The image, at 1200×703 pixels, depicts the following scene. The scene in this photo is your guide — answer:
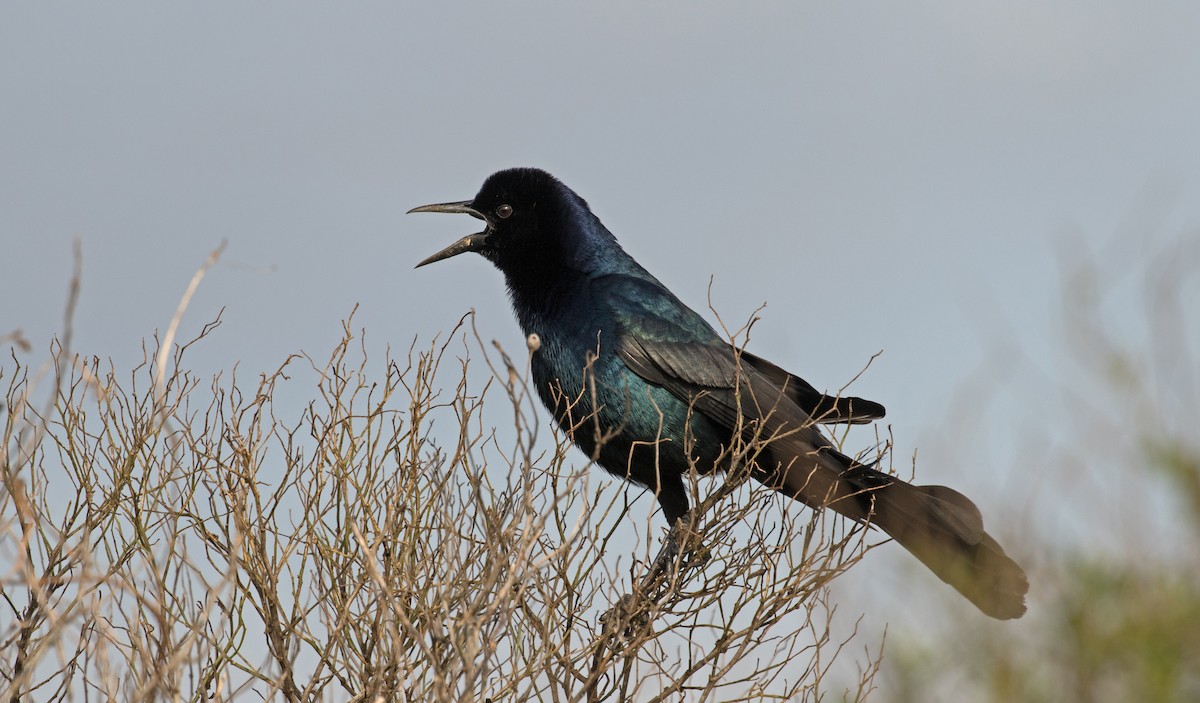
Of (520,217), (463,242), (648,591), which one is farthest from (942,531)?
(463,242)

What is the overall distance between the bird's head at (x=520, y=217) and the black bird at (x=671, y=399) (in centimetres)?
1

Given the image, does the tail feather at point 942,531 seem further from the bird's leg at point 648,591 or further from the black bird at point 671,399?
the bird's leg at point 648,591

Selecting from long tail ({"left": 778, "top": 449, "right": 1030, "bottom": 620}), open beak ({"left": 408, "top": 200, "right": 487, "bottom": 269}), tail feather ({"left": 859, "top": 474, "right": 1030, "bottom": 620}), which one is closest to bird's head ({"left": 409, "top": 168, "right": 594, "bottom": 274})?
open beak ({"left": 408, "top": 200, "right": 487, "bottom": 269})

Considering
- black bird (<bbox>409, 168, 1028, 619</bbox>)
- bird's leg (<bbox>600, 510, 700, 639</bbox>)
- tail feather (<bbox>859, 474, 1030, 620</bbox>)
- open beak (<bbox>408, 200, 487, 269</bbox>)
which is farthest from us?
open beak (<bbox>408, 200, 487, 269</bbox>)

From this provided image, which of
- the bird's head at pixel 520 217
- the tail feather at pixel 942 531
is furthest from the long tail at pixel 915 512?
the bird's head at pixel 520 217

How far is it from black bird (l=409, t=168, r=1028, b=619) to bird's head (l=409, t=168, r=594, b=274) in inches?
0.5

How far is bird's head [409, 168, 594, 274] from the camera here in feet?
22.3

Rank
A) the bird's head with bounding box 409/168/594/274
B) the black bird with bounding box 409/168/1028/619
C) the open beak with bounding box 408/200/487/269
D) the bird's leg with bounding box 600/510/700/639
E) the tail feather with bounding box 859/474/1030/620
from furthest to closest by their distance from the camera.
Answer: the open beak with bounding box 408/200/487/269 → the bird's head with bounding box 409/168/594/274 → the black bird with bounding box 409/168/1028/619 → the tail feather with bounding box 859/474/1030/620 → the bird's leg with bounding box 600/510/700/639

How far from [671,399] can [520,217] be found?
1.78 meters

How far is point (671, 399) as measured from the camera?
19.0 ft

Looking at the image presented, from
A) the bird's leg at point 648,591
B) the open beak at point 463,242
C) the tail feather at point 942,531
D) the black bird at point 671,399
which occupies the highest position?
the open beak at point 463,242

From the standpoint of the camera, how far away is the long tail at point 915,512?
5234 mm

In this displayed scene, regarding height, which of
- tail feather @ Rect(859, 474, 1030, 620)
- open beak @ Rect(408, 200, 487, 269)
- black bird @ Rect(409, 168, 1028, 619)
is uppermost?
open beak @ Rect(408, 200, 487, 269)

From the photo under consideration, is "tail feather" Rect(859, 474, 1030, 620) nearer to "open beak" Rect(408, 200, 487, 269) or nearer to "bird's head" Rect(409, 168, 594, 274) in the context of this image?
"bird's head" Rect(409, 168, 594, 274)
